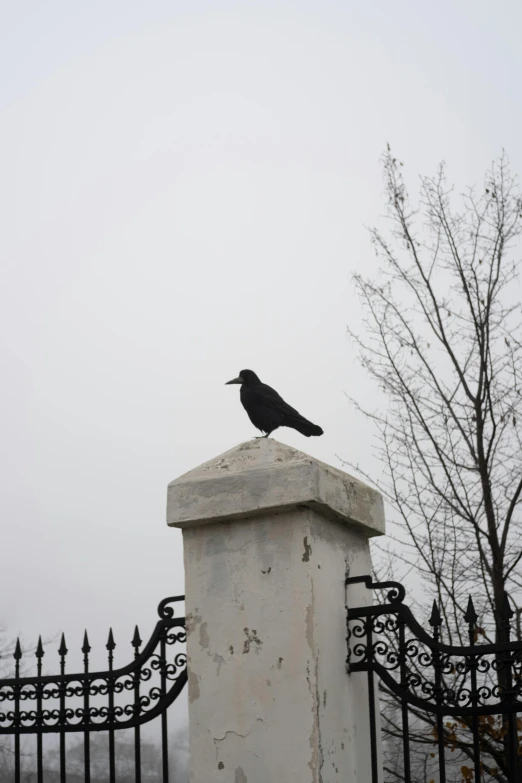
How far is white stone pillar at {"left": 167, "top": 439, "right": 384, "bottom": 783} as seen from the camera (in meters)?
3.71

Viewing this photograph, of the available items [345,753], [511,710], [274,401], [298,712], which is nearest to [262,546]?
[298,712]

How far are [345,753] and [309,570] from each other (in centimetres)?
82

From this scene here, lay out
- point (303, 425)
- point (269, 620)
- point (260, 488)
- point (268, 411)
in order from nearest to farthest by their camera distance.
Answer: point (269, 620) → point (260, 488) → point (268, 411) → point (303, 425)

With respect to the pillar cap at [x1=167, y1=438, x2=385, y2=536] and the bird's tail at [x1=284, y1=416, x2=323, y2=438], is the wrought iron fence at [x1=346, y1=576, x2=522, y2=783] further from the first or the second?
the bird's tail at [x1=284, y1=416, x2=323, y2=438]

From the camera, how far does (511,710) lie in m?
3.58

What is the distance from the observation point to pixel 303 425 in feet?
18.1

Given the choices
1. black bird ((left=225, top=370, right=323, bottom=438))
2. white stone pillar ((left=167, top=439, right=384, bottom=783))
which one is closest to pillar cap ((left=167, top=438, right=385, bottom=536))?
white stone pillar ((left=167, top=439, right=384, bottom=783))

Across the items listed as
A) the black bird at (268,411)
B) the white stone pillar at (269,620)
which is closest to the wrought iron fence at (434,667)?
the white stone pillar at (269,620)

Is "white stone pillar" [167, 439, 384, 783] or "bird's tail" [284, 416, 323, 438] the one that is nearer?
"white stone pillar" [167, 439, 384, 783]

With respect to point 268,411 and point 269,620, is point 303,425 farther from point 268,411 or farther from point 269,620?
point 269,620

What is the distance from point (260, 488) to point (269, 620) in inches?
22.1

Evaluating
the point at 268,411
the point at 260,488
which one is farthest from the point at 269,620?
the point at 268,411

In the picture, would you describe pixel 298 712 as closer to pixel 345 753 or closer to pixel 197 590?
pixel 345 753

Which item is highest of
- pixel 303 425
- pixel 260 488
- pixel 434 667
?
pixel 303 425
